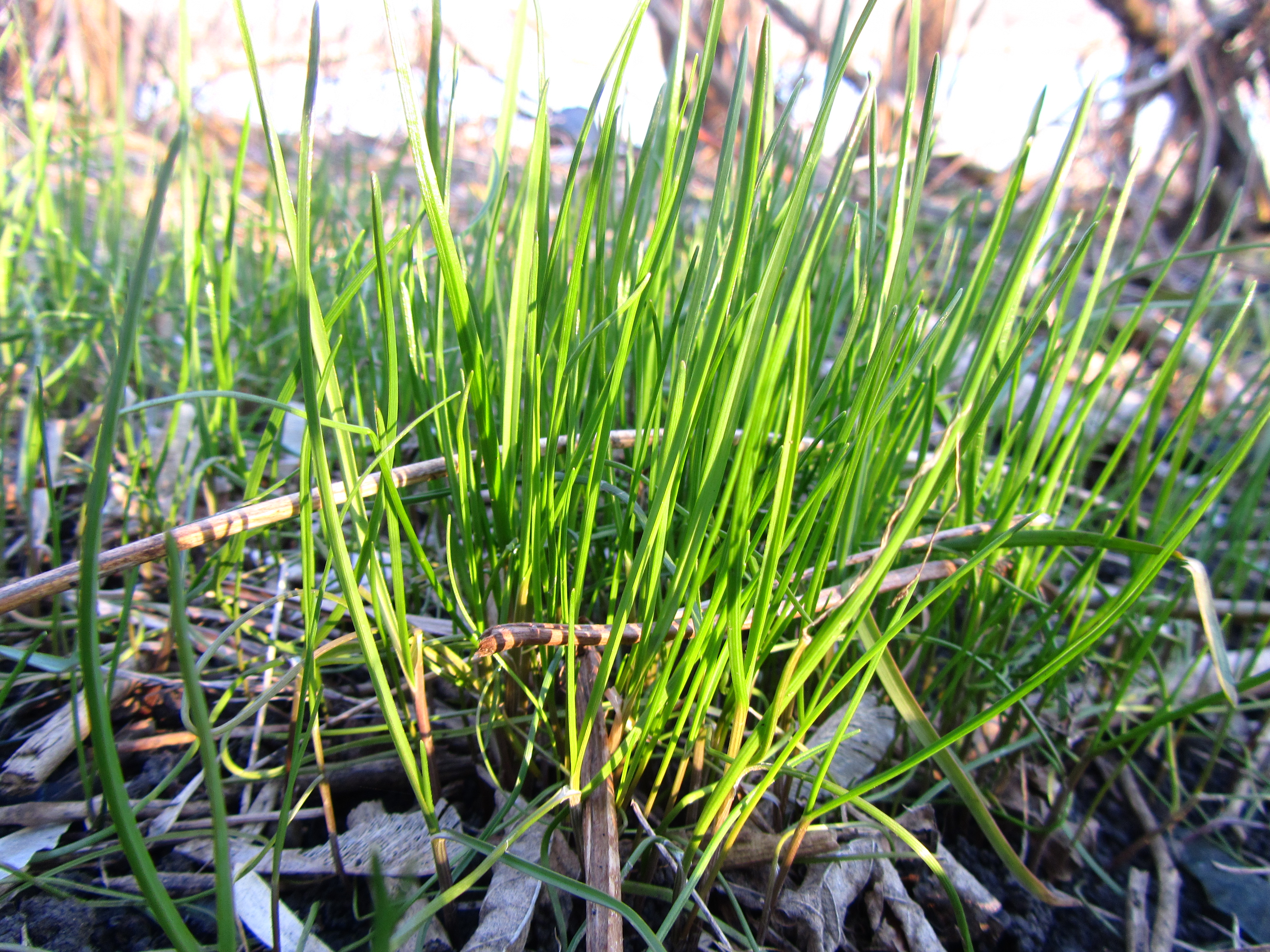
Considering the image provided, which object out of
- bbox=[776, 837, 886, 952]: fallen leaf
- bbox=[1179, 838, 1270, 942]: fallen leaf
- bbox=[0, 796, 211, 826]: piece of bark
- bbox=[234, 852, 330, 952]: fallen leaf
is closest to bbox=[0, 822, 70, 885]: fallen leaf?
bbox=[0, 796, 211, 826]: piece of bark

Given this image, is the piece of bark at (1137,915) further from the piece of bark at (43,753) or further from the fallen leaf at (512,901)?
Answer: the piece of bark at (43,753)

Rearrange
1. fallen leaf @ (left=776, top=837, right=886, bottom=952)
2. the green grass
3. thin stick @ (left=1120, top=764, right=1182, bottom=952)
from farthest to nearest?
thin stick @ (left=1120, top=764, right=1182, bottom=952) < fallen leaf @ (left=776, top=837, right=886, bottom=952) < the green grass

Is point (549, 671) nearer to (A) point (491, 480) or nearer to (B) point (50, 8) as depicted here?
(A) point (491, 480)

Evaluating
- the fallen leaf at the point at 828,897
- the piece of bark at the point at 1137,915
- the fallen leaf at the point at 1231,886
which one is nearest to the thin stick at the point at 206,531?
the fallen leaf at the point at 828,897

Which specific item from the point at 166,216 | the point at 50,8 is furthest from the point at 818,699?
the point at 50,8

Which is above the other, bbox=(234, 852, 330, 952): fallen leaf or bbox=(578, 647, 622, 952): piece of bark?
bbox=(578, 647, 622, 952): piece of bark

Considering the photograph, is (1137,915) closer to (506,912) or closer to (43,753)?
(506,912)

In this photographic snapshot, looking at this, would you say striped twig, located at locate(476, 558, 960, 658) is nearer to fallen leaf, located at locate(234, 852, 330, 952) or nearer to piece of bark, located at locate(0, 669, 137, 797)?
fallen leaf, located at locate(234, 852, 330, 952)
